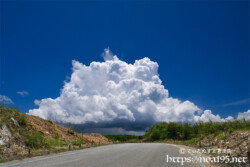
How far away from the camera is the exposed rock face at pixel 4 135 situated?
13.1 metres

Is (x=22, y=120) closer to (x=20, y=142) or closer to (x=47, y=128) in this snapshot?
(x=20, y=142)

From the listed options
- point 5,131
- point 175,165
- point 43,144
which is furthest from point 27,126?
point 175,165

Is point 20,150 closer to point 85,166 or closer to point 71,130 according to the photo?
point 85,166

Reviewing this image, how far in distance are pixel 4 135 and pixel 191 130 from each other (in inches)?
1016

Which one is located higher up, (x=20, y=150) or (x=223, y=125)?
(x=223, y=125)

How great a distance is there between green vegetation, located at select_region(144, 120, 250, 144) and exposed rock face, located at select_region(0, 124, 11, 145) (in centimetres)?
1514

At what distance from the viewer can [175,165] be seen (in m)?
8.15

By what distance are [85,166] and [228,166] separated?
211 inches

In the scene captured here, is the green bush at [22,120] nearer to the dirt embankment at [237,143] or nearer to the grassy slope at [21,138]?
the grassy slope at [21,138]

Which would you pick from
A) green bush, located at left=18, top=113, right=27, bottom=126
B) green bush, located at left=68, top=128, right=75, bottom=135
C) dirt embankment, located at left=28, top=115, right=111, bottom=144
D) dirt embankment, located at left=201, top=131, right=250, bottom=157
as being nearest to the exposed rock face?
green bush, located at left=18, top=113, right=27, bottom=126

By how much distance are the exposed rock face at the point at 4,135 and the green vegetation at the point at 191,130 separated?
1514 centimetres

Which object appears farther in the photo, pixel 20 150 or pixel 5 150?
→ pixel 20 150

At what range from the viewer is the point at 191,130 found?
32.0 meters

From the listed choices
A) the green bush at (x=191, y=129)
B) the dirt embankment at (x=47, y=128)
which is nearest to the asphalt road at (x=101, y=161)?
the dirt embankment at (x=47, y=128)
